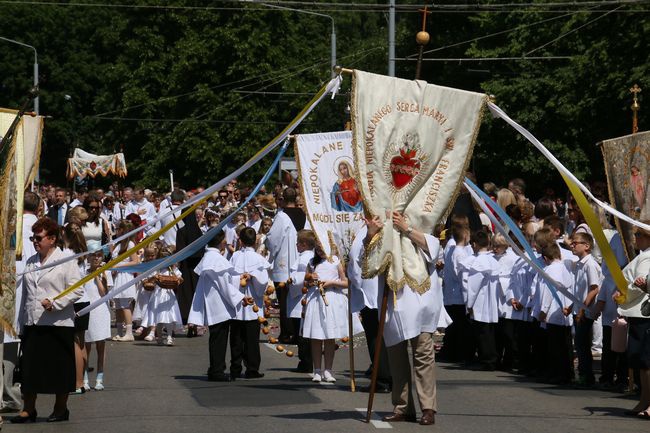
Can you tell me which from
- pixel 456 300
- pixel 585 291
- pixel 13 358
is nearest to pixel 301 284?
pixel 456 300

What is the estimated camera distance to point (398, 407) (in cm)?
1105

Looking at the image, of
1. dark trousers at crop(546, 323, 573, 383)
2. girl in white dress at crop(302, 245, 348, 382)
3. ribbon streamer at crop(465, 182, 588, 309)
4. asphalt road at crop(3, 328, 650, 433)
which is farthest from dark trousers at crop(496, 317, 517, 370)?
ribbon streamer at crop(465, 182, 588, 309)

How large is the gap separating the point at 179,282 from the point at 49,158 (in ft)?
188

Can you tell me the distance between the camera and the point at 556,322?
47.0 feet

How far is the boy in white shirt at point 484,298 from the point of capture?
51.4 feet

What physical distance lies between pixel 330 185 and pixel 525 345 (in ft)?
10.3

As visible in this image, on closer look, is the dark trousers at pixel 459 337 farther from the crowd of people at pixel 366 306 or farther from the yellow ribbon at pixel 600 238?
the yellow ribbon at pixel 600 238

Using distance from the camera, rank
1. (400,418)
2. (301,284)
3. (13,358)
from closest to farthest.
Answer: (400,418) → (13,358) → (301,284)

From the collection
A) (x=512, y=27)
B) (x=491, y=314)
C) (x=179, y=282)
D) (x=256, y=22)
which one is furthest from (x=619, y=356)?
(x=256, y=22)

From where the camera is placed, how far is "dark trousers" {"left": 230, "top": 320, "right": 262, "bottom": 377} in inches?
577

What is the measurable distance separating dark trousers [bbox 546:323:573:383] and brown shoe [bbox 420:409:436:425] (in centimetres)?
382

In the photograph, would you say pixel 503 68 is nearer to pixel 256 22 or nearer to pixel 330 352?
pixel 256 22

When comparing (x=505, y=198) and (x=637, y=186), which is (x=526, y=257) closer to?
(x=637, y=186)

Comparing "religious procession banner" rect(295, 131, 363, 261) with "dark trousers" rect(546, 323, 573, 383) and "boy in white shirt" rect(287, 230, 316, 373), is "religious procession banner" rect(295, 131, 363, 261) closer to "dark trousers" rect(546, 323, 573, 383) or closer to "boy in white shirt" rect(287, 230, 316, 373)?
"boy in white shirt" rect(287, 230, 316, 373)
